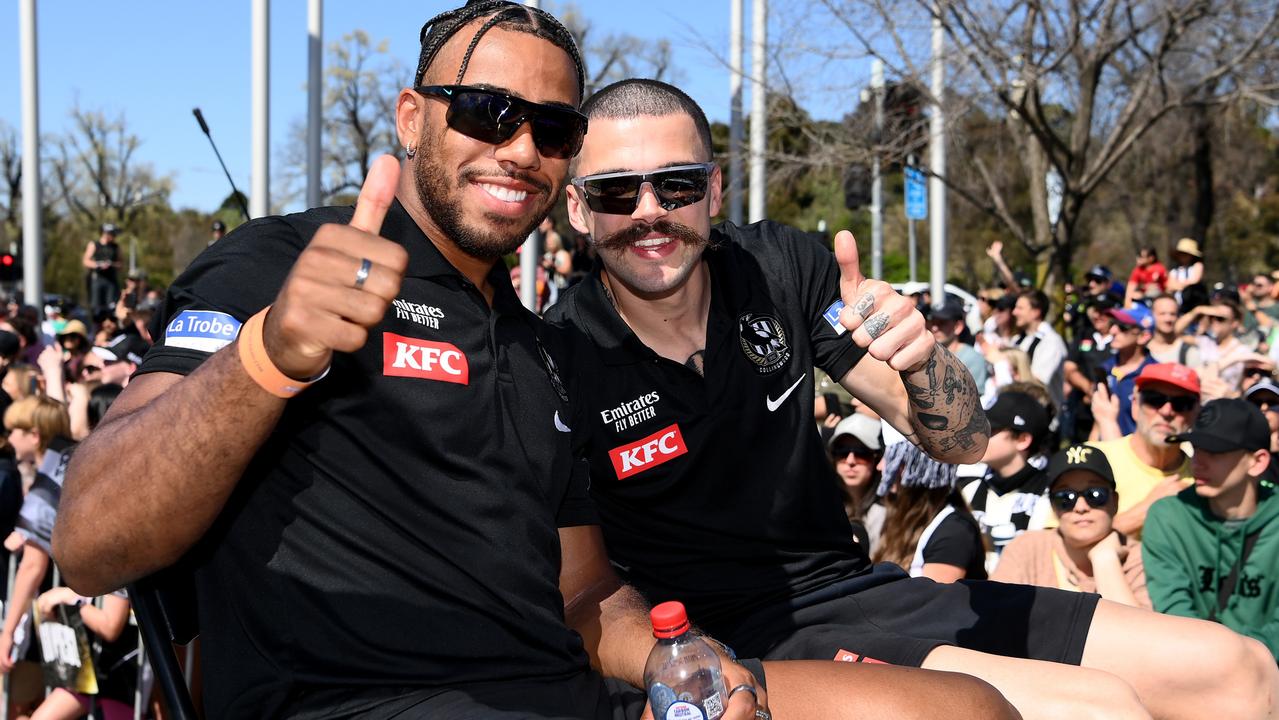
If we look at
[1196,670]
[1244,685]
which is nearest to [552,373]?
[1196,670]

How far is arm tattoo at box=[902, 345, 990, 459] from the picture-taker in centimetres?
321

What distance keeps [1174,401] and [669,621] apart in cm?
488

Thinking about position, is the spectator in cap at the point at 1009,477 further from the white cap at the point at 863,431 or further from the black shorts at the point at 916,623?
the black shorts at the point at 916,623

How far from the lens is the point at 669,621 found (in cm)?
245

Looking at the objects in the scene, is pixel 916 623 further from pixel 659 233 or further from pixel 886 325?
pixel 659 233

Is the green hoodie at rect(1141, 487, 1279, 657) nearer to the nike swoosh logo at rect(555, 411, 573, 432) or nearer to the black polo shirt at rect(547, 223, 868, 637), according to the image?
the black polo shirt at rect(547, 223, 868, 637)

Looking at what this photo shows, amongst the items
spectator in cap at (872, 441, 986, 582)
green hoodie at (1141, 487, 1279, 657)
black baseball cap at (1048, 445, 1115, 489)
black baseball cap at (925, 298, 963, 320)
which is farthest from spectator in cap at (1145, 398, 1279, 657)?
black baseball cap at (925, 298, 963, 320)

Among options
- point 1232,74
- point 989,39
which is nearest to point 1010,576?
point 989,39

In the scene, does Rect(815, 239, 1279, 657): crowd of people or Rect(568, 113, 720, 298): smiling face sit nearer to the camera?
Rect(568, 113, 720, 298): smiling face

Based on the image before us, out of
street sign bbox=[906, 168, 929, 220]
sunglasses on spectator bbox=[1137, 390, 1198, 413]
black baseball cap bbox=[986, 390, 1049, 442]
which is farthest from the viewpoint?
street sign bbox=[906, 168, 929, 220]

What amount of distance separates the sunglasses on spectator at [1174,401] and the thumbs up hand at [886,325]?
13.0 ft

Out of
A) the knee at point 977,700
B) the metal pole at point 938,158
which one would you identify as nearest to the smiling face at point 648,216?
the knee at point 977,700

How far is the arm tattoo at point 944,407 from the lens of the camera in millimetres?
3213

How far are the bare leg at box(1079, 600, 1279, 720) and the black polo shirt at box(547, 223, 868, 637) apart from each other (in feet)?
2.49
